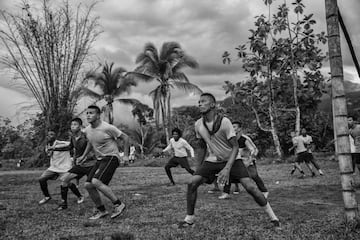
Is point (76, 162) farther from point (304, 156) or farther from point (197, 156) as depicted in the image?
point (304, 156)

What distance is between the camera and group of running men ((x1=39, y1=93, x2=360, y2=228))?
501 centimetres

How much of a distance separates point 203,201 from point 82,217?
260cm

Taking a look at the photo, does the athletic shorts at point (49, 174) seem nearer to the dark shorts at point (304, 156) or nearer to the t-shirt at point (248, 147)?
the t-shirt at point (248, 147)

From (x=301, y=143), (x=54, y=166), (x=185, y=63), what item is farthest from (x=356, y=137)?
(x=185, y=63)

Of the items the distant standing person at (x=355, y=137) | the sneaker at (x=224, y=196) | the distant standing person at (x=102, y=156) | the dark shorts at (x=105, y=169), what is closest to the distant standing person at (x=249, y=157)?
the sneaker at (x=224, y=196)

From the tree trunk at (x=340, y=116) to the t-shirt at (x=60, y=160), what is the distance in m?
5.35

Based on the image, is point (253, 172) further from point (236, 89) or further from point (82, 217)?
point (236, 89)

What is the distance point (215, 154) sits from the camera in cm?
521

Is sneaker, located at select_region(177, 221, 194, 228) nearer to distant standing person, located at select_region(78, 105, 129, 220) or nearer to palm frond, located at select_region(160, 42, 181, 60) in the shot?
distant standing person, located at select_region(78, 105, 129, 220)

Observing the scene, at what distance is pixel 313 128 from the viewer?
29.4 metres

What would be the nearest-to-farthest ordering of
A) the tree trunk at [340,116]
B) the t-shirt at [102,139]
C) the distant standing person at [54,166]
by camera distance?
the tree trunk at [340,116]
the t-shirt at [102,139]
the distant standing person at [54,166]

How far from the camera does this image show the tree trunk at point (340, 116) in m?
4.70

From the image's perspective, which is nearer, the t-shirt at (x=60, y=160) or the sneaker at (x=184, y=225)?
the sneaker at (x=184, y=225)

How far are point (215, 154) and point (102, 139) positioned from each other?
203cm
